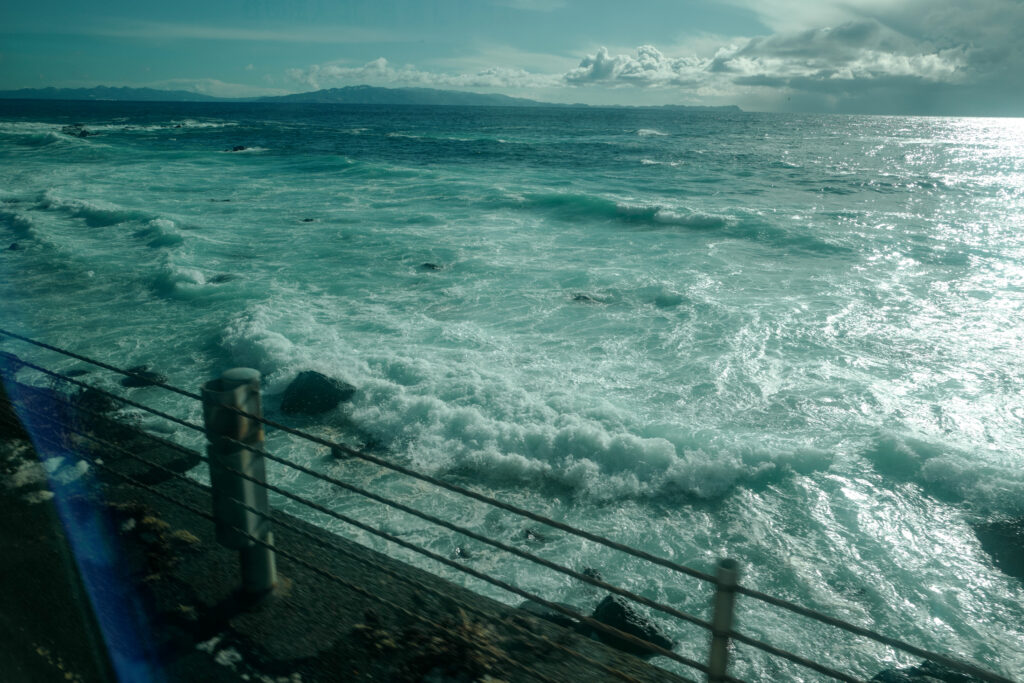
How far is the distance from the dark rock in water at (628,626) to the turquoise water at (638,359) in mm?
482

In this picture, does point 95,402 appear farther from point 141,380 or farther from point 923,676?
point 923,676

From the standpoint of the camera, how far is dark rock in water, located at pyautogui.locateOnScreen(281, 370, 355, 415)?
8.12m

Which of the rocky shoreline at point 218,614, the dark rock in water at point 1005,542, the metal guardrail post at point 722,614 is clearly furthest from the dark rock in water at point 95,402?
the dark rock in water at point 1005,542

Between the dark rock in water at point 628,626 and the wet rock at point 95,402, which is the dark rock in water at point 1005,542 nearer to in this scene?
the dark rock in water at point 628,626

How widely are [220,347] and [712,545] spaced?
8169 mm

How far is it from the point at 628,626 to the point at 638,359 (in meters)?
6.10

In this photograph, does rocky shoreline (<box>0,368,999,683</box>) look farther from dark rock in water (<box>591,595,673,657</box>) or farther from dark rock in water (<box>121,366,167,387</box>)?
dark rock in water (<box>121,366,167,387</box>)

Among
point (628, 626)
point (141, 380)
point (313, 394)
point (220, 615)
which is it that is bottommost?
point (628, 626)

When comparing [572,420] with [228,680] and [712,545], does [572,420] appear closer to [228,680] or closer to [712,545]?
[712,545]

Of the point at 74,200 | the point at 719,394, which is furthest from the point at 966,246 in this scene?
the point at 74,200

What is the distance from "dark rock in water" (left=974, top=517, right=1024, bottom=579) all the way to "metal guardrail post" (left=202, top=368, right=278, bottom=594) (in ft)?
20.9

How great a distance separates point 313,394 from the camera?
8.22m

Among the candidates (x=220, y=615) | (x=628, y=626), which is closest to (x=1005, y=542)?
(x=628, y=626)

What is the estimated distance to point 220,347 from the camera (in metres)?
10.2
